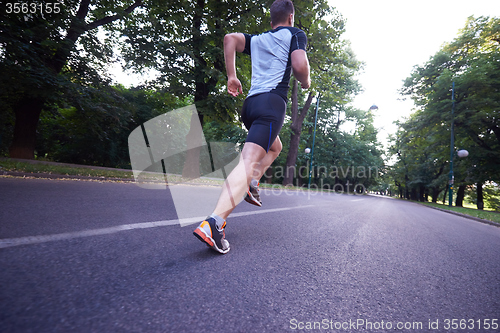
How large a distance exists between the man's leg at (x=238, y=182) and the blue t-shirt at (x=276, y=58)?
599 millimetres

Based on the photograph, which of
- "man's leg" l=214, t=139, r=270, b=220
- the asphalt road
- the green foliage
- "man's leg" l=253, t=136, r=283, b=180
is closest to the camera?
the asphalt road

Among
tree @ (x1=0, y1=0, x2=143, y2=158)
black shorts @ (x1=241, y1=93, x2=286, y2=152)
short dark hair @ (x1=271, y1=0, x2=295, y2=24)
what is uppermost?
tree @ (x1=0, y1=0, x2=143, y2=158)

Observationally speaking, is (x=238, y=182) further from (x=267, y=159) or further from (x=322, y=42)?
(x=322, y=42)

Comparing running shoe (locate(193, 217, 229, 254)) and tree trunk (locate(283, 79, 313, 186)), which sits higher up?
tree trunk (locate(283, 79, 313, 186))

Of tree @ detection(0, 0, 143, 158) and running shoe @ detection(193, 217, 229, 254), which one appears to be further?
tree @ detection(0, 0, 143, 158)

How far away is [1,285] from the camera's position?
1.01 m

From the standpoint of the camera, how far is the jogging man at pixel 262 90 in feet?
6.00

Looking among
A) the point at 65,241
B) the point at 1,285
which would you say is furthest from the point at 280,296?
the point at 65,241

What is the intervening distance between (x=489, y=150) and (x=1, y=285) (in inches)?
970

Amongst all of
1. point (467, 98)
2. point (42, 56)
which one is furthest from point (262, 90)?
point (467, 98)

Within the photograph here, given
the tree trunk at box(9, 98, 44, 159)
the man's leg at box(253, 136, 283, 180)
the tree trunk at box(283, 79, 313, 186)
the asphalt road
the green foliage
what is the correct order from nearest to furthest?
the asphalt road, the man's leg at box(253, 136, 283, 180), the tree trunk at box(9, 98, 44, 159), the green foliage, the tree trunk at box(283, 79, 313, 186)

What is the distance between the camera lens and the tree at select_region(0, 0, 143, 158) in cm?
700

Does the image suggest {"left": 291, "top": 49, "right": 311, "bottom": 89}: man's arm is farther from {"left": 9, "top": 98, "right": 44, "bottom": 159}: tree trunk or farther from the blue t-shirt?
{"left": 9, "top": 98, "right": 44, "bottom": 159}: tree trunk

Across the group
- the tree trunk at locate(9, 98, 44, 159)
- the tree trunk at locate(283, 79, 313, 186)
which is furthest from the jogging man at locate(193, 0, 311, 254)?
the tree trunk at locate(283, 79, 313, 186)
